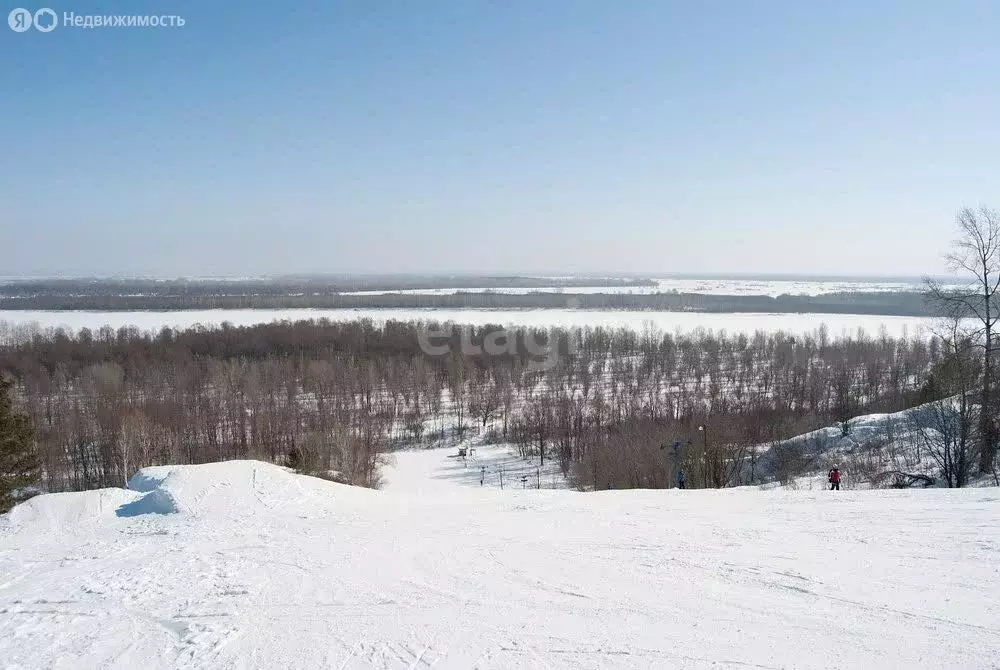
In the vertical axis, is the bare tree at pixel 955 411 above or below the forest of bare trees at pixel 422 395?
above

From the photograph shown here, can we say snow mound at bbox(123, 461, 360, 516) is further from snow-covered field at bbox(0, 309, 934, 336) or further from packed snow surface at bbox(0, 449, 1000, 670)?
snow-covered field at bbox(0, 309, 934, 336)

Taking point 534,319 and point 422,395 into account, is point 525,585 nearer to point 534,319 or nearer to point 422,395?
point 422,395

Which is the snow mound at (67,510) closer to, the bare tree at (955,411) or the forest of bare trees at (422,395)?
the forest of bare trees at (422,395)

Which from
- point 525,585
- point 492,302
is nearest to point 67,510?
point 525,585

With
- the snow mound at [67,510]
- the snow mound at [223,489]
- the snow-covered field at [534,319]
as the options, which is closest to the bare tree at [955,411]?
the snow mound at [223,489]

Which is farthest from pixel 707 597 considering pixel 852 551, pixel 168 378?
pixel 168 378

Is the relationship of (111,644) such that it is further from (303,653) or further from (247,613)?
(303,653)
